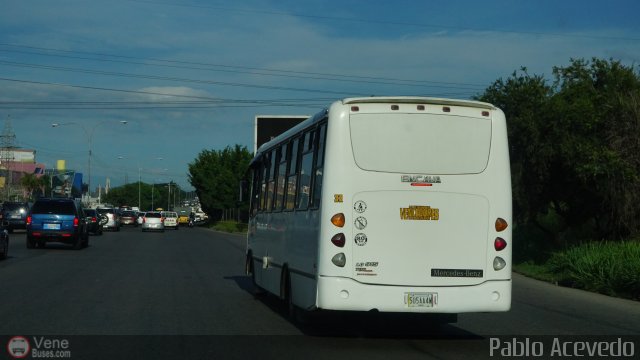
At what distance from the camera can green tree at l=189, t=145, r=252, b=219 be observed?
8456cm

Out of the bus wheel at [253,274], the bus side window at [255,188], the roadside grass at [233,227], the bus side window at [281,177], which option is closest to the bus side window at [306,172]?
the bus side window at [281,177]

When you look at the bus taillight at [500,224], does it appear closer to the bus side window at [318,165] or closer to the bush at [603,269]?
the bus side window at [318,165]

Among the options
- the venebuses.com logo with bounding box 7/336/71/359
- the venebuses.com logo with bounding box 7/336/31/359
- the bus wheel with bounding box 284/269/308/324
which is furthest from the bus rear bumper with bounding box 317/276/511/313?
the venebuses.com logo with bounding box 7/336/31/359

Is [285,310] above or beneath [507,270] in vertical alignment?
beneath

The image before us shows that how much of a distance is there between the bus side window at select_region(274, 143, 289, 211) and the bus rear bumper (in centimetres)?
354

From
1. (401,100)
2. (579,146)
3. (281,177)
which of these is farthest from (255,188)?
(579,146)

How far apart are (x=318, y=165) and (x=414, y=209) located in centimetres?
138

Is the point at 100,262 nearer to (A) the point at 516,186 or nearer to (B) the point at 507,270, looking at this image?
(A) the point at 516,186

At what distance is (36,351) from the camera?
9.90 metres

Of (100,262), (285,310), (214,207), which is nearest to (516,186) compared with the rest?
(100,262)

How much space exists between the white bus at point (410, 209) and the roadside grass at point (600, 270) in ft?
26.5

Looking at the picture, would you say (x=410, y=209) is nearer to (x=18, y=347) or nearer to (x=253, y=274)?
(x=18, y=347)

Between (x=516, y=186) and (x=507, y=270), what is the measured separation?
18505 millimetres

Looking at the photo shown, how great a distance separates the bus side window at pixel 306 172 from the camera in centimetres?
1177
